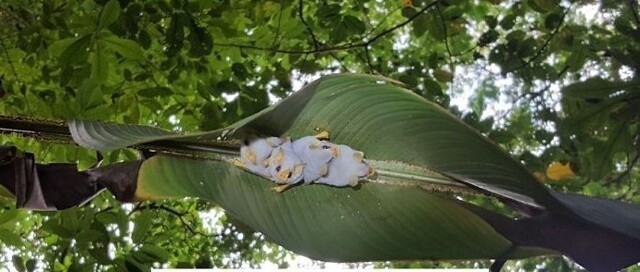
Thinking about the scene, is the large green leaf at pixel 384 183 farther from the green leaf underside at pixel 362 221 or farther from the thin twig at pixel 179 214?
the thin twig at pixel 179 214

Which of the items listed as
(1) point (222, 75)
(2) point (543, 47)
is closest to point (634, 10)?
(2) point (543, 47)

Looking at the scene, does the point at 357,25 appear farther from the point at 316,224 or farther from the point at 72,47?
the point at 316,224

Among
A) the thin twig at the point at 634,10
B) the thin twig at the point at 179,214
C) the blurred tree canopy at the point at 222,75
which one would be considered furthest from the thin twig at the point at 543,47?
the thin twig at the point at 179,214

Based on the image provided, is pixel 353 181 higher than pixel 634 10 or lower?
lower

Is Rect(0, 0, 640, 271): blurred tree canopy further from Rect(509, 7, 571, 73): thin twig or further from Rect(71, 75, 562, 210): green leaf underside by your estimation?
Rect(71, 75, 562, 210): green leaf underside

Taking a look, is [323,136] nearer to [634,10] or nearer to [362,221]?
[362,221]

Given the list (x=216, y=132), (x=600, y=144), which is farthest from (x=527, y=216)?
(x=600, y=144)

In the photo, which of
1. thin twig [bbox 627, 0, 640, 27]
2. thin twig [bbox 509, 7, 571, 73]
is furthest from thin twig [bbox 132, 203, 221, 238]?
thin twig [bbox 627, 0, 640, 27]

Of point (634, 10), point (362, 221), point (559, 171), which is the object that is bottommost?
point (362, 221)
